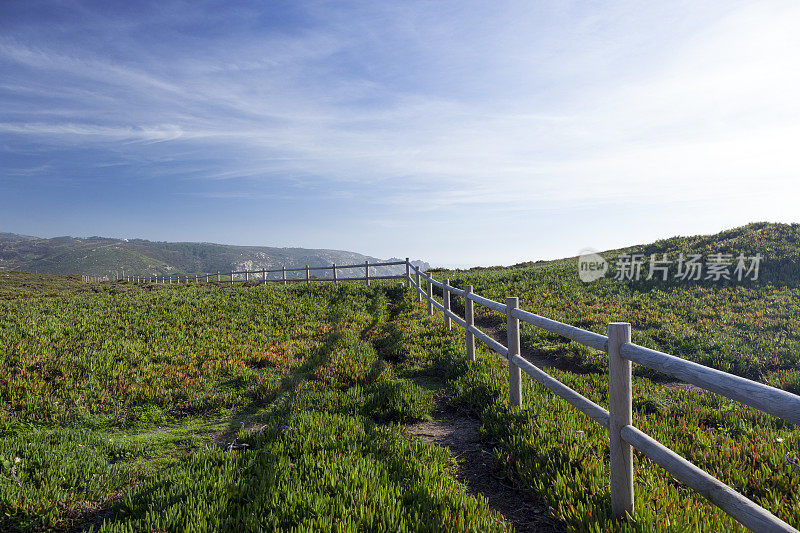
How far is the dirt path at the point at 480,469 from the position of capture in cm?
351

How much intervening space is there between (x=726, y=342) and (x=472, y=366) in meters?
6.86

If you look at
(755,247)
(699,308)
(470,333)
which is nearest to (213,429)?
(470,333)

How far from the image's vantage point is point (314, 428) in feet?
16.4

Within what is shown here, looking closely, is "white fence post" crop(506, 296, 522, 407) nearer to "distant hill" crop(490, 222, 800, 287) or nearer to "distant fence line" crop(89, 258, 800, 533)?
"distant fence line" crop(89, 258, 800, 533)

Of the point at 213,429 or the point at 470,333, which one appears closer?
the point at 213,429

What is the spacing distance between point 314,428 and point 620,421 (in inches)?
135

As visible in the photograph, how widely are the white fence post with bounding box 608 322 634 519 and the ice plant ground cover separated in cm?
14

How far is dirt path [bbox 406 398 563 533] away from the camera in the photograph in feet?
11.5

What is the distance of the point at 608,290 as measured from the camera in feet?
55.8

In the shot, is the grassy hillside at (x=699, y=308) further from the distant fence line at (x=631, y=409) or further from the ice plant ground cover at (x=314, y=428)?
the distant fence line at (x=631, y=409)

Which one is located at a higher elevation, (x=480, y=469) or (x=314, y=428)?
Answer: (x=314, y=428)

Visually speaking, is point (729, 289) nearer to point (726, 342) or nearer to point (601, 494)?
point (726, 342)

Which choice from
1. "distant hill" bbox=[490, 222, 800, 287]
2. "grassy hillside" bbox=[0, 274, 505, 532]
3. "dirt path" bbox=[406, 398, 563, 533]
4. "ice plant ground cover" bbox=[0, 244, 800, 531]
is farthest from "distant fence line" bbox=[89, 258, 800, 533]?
"distant hill" bbox=[490, 222, 800, 287]

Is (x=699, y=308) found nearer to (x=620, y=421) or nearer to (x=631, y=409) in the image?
(x=631, y=409)
